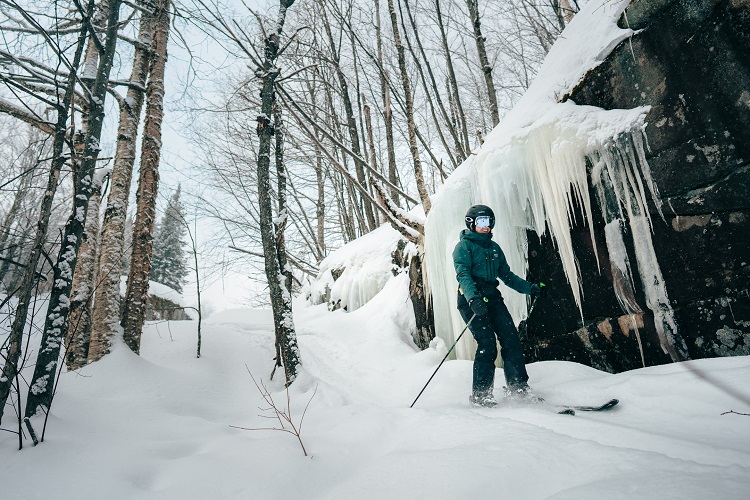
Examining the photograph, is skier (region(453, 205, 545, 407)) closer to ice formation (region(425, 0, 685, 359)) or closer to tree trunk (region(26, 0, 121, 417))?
ice formation (region(425, 0, 685, 359))

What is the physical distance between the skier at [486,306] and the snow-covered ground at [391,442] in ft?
0.75

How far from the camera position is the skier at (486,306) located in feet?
8.76

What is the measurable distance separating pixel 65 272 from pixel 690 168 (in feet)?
15.0

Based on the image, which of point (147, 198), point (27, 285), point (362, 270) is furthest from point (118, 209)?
point (362, 270)

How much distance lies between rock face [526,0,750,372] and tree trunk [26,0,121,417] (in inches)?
162

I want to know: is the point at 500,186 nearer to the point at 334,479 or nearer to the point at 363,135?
the point at 334,479

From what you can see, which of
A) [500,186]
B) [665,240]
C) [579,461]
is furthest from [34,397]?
[665,240]

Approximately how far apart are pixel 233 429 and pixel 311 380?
1.18 metres

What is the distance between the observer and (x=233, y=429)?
2377 mm

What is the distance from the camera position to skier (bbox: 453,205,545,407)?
8.76 ft

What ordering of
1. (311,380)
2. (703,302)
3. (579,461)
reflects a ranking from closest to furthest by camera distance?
(579,461), (703,302), (311,380)

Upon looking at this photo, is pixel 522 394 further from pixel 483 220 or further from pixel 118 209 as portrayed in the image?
pixel 118 209

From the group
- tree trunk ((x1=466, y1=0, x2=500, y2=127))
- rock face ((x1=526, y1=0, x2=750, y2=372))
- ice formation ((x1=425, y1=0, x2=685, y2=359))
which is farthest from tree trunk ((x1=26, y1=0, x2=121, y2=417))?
tree trunk ((x1=466, y1=0, x2=500, y2=127))

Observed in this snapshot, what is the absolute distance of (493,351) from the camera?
2.72m
